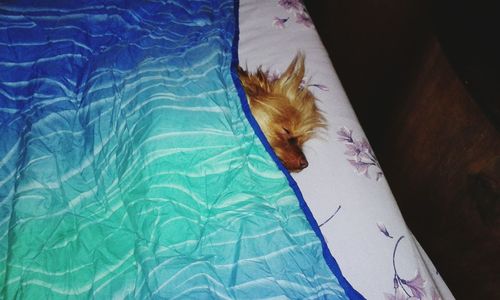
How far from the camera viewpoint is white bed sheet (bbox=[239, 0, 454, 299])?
742mm

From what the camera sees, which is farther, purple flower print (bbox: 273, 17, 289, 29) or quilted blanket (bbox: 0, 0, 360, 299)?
purple flower print (bbox: 273, 17, 289, 29)

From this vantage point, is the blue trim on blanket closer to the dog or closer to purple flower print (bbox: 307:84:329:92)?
the dog

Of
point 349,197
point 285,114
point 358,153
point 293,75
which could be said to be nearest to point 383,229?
point 349,197

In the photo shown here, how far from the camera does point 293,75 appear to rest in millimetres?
1011

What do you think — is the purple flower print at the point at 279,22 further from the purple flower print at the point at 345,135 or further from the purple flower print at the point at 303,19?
the purple flower print at the point at 345,135

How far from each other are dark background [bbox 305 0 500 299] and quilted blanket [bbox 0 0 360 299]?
23.6 inches

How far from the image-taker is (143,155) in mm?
725

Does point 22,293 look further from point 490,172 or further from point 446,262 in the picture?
point 446,262

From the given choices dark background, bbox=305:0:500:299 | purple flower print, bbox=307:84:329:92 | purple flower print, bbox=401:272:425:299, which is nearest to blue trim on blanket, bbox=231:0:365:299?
purple flower print, bbox=401:272:425:299

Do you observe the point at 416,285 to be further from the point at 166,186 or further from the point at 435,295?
the point at 166,186

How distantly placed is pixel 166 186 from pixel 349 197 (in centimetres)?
45

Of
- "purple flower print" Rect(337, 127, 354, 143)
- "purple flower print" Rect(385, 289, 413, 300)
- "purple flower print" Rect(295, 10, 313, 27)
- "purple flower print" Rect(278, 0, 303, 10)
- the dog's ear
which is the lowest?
"purple flower print" Rect(385, 289, 413, 300)

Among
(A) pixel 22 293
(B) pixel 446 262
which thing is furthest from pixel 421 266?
(A) pixel 22 293

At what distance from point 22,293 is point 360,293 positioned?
0.65 m
